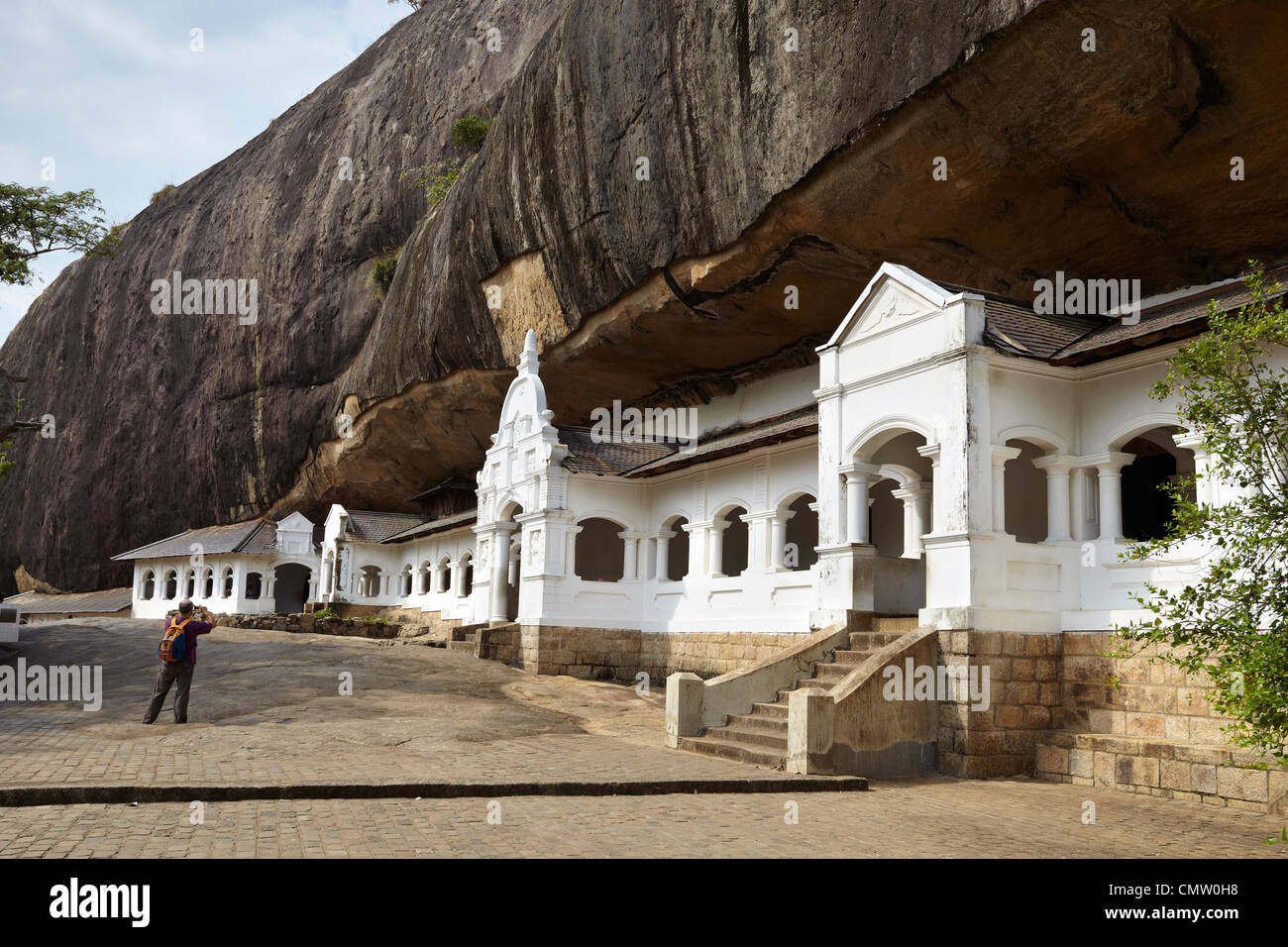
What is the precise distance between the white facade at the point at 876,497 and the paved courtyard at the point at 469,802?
2719 mm

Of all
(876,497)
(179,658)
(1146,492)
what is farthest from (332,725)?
(1146,492)

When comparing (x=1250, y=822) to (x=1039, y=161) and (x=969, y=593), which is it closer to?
(x=969, y=593)

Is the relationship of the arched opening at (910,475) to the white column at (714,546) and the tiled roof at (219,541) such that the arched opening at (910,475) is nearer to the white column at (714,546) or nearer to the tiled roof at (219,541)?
the white column at (714,546)

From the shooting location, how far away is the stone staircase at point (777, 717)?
484 inches

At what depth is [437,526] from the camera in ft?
109

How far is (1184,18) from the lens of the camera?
12484mm

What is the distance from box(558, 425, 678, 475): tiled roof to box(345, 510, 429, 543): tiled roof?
16.0 metres

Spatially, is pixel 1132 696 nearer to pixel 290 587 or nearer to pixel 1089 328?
pixel 1089 328

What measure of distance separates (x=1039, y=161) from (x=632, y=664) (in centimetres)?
1280

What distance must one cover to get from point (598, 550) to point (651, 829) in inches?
713

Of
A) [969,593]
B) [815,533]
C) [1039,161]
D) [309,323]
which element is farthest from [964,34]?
[309,323]

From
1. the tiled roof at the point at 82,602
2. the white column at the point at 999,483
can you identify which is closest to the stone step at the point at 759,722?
the white column at the point at 999,483

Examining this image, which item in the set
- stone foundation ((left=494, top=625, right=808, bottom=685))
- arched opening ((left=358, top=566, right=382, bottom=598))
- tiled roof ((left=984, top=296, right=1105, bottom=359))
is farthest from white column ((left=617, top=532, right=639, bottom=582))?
arched opening ((left=358, top=566, right=382, bottom=598))

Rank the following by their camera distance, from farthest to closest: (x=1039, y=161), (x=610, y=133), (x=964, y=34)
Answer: (x=610, y=133) → (x=1039, y=161) → (x=964, y=34)
